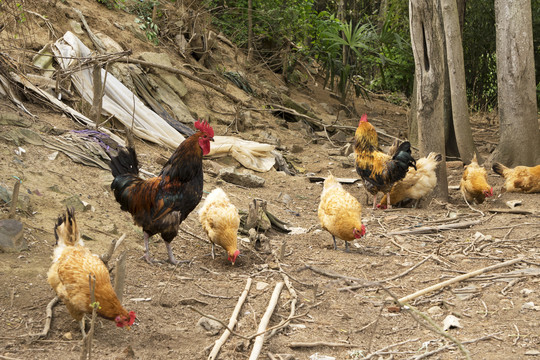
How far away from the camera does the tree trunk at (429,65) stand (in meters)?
8.07

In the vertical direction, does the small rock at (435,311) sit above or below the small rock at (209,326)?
below

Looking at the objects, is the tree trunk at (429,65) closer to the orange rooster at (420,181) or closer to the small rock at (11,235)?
the orange rooster at (420,181)

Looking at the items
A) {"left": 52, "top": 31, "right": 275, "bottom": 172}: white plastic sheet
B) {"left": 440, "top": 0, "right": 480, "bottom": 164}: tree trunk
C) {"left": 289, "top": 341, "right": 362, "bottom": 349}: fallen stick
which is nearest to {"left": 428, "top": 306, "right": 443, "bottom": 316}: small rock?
{"left": 289, "top": 341, "right": 362, "bottom": 349}: fallen stick

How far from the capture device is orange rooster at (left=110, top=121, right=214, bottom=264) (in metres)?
5.60

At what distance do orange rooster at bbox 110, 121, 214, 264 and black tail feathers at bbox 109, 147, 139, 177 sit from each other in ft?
0.44

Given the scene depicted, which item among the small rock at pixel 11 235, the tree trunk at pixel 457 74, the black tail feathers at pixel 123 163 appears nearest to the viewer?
the small rock at pixel 11 235

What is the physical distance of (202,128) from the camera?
578 cm

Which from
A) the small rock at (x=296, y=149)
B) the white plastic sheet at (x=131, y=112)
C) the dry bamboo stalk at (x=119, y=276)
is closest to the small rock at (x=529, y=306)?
the dry bamboo stalk at (x=119, y=276)

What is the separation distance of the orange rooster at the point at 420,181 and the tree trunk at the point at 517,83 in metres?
2.45

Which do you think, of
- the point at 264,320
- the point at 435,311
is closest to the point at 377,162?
the point at 435,311

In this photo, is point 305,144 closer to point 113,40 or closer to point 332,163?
point 332,163

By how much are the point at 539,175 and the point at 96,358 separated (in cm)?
749

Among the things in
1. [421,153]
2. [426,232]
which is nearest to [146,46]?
[421,153]

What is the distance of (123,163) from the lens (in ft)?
19.4
